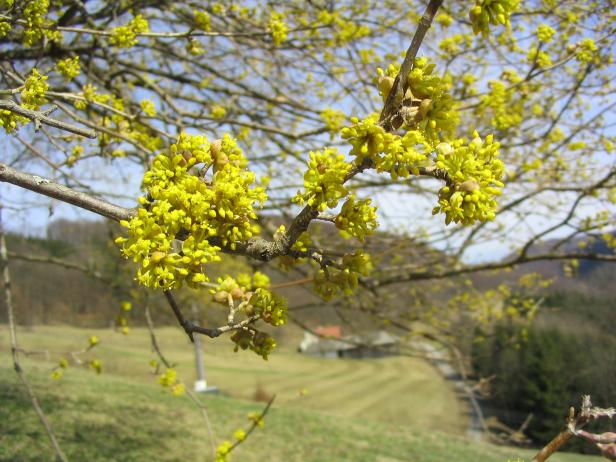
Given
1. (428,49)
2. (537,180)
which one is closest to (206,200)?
(428,49)

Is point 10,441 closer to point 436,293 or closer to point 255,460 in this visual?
point 255,460

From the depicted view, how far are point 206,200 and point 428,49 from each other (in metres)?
4.01

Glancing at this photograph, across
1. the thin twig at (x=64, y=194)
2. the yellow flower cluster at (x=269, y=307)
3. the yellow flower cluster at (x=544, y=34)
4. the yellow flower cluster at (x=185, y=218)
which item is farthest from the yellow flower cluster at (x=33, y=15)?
the yellow flower cluster at (x=544, y=34)

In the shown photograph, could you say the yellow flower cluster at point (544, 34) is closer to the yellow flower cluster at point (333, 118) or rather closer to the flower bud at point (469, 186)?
the yellow flower cluster at point (333, 118)

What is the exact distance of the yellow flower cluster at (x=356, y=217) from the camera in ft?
3.69

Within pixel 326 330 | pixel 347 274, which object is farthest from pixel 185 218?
pixel 326 330

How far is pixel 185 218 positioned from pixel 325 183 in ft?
1.09

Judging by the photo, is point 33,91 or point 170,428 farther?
point 170,428

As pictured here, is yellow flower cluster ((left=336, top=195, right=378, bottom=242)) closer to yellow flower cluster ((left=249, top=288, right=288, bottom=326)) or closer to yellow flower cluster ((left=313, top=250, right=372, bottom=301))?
yellow flower cluster ((left=313, top=250, right=372, bottom=301))

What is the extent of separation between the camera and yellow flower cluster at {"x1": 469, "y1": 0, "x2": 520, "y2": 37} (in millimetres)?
1015

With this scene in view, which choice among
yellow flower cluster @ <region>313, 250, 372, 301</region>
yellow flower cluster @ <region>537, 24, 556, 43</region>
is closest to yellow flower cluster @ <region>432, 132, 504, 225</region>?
yellow flower cluster @ <region>313, 250, 372, 301</region>

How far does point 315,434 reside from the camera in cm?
836

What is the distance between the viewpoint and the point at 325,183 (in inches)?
41.4

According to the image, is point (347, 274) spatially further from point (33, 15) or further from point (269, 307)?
point (33, 15)
